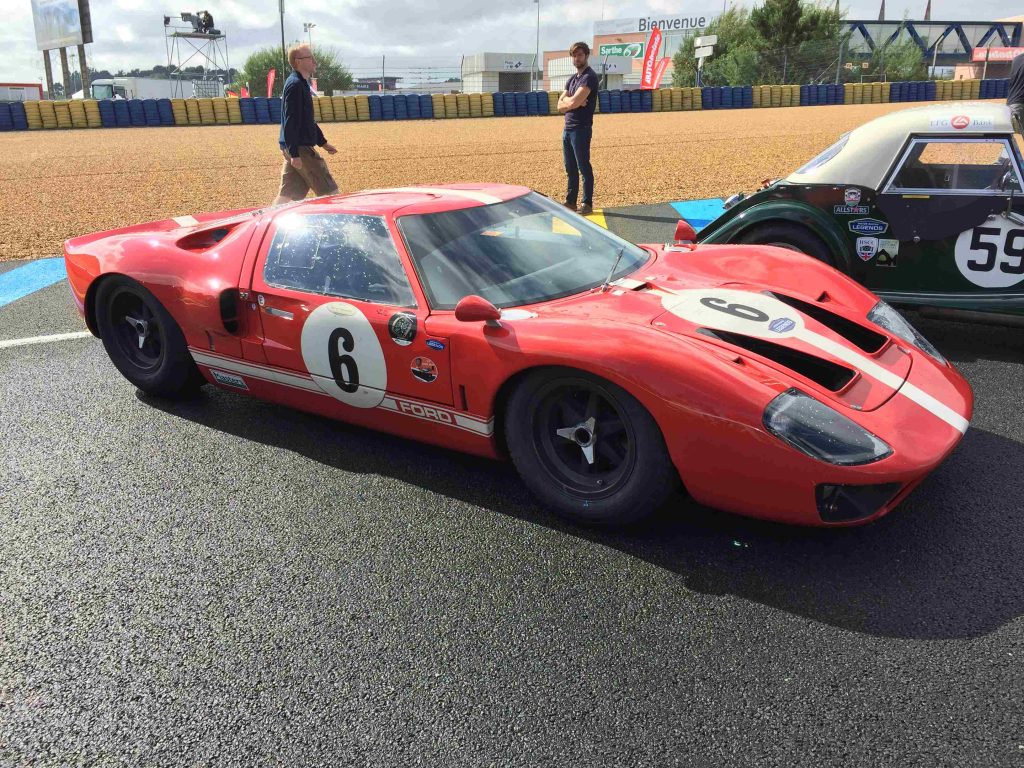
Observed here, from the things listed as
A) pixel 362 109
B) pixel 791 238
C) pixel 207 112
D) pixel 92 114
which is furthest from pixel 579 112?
pixel 92 114

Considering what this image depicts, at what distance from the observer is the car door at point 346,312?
113 inches

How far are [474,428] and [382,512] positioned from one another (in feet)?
1.52

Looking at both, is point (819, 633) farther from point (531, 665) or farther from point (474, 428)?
point (474, 428)

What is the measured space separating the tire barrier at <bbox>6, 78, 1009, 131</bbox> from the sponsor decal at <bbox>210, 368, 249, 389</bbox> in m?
26.3

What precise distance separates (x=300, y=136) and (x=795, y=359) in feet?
17.2

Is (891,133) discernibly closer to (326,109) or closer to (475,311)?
(475,311)

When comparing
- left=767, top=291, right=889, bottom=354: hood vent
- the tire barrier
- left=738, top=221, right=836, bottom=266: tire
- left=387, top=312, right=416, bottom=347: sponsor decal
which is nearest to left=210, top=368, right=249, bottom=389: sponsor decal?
left=387, top=312, right=416, bottom=347: sponsor decal

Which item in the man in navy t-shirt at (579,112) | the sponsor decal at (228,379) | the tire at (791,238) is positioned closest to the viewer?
the sponsor decal at (228,379)

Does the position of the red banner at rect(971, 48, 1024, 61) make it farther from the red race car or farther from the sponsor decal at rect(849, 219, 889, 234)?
the red race car

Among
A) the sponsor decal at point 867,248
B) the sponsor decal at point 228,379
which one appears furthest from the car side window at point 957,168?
the sponsor decal at point 228,379

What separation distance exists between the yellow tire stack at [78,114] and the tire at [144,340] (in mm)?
28564

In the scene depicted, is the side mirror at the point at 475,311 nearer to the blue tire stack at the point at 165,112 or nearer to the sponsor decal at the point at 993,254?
the sponsor decal at the point at 993,254

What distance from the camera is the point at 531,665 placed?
2.05 metres

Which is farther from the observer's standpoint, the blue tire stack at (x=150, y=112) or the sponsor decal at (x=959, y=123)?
the blue tire stack at (x=150, y=112)
